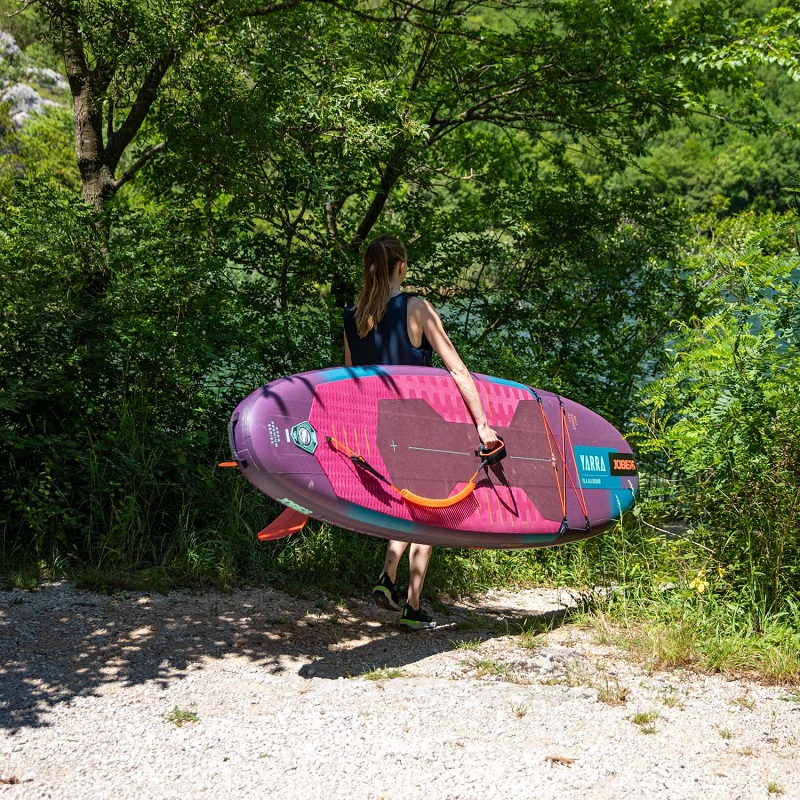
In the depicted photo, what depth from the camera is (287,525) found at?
394 cm

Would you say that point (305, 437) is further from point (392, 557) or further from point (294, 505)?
point (392, 557)

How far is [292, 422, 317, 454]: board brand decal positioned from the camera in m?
3.70

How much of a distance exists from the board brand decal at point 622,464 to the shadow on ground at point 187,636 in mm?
890

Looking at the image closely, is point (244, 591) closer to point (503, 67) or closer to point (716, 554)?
point (716, 554)

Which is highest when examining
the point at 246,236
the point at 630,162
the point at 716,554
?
the point at 630,162

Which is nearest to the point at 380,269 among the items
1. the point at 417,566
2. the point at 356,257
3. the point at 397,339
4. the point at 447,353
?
the point at 397,339

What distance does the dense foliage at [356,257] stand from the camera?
452 centimetres

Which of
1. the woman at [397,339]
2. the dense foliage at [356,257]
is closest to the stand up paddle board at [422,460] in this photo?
the woman at [397,339]

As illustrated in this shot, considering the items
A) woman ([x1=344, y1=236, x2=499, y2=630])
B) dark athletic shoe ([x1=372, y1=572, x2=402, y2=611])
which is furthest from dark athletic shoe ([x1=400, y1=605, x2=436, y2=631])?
dark athletic shoe ([x1=372, y1=572, x2=402, y2=611])

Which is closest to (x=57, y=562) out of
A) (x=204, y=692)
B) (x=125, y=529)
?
(x=125, y=529)

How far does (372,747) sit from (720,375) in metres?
2.36

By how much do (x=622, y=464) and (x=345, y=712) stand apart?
2.49 meters

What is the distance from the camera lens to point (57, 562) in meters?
4.49

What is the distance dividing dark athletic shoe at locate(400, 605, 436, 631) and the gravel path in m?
0.05
